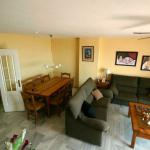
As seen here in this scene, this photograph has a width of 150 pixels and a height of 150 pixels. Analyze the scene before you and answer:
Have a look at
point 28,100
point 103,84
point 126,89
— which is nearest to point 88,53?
point 103,84

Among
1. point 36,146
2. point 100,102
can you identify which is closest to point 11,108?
point 36,146

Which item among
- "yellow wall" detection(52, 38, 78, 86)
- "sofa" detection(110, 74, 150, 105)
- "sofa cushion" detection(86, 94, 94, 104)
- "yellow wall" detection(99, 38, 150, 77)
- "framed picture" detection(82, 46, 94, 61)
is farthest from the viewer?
"yellow wall" detection(52, 38, 78, 86)

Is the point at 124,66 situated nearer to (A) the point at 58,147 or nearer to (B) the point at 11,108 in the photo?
(A) the point at 58,147

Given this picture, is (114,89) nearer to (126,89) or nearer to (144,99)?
(126,89)

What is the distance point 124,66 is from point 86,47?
171cm

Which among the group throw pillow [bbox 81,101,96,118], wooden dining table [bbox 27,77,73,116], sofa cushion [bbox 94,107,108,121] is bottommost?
sofa cushion [bbox 94,107,108,121]

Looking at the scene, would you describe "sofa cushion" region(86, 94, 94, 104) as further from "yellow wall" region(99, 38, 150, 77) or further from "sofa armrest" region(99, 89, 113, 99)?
"yellow wall" region(99, 38, 150, 77)

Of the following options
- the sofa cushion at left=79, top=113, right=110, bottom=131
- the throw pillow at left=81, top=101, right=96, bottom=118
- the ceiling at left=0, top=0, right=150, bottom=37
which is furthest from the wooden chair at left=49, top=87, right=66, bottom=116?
the ceiling at left=0, top=0, right=150, bottom=37

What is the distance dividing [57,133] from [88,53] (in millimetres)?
3278

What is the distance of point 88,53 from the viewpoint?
5.30 meters

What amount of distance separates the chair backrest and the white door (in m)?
0.54

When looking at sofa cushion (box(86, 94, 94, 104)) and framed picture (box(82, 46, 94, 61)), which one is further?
framed picture (box(82, 46, 94, 61))

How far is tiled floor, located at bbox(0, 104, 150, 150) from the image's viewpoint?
2.92m

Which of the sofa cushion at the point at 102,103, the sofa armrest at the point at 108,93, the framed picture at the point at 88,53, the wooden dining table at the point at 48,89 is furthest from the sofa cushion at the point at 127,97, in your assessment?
the wooden dining table at the point at 48,89
